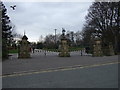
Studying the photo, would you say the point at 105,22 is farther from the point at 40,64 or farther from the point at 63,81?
the point at 63,81

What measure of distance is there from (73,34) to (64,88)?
12097 cm

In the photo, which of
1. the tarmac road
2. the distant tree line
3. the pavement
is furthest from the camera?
the distant tree line

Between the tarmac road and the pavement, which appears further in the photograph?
the pavement

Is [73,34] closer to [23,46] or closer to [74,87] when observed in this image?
[23,46]

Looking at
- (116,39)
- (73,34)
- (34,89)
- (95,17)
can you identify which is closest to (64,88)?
(34,89)

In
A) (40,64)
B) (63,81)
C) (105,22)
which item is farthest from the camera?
(105,22)

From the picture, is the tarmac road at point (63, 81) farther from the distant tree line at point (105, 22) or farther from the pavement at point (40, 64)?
the distant tree line at point (105, 22)

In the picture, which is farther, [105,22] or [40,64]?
[105,22]

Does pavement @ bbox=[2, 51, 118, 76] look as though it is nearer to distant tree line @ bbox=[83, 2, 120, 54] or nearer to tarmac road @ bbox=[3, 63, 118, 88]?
tarmac road @ bbox=[3, 63, 118, 88]

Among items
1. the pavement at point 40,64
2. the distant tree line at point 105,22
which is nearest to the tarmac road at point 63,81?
the pavement at point 40,64

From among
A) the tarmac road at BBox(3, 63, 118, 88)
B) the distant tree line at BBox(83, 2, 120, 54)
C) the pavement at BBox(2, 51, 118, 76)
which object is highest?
the distant tree line at BBox(83, 2, 120, 54)

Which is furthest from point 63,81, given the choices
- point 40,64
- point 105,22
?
point 105,22

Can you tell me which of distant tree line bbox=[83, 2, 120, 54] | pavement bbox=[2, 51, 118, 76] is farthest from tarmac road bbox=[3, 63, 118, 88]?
distant tree line bbox=[83, 2, 120, 54]

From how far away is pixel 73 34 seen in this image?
130m
